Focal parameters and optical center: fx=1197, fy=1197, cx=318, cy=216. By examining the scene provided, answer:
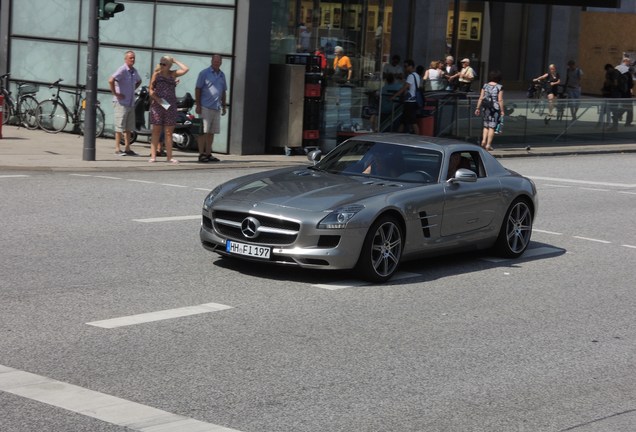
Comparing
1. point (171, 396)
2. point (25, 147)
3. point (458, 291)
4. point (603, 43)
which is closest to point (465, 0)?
point (603, 43)

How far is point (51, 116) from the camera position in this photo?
2645 centimetres

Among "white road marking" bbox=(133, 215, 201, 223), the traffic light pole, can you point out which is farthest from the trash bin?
"white road marking" bbox=(133, 215, 201, 223)

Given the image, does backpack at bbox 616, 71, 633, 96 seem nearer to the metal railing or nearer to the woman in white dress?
the metal railing

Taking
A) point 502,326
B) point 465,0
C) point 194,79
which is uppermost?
point 465,0

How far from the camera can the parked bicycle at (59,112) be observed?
26234 millimetres

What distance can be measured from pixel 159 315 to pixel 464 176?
13.4 ft

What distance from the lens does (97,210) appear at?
15102mm

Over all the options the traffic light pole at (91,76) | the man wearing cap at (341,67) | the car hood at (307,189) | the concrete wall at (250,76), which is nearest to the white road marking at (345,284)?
the car hood at (307,189)

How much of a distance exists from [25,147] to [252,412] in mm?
16790

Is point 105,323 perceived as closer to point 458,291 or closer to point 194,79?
point 458,291

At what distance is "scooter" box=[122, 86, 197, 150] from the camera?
2395 cm

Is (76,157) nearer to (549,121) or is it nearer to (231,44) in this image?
(231,44)

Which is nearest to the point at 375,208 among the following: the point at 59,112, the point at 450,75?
the point at 59,112

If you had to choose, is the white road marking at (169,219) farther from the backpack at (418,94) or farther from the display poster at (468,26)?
the display poster at (468,26)
